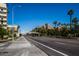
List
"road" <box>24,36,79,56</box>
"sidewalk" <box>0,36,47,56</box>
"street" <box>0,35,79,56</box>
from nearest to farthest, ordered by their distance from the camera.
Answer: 1. "sidewalk" <box>0,36,47,56</box>
2. "street" <box>0,35,79,56</box>
3. "road" <box>24,36,79,56</box>

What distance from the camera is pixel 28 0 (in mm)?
30672

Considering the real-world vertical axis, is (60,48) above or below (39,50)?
below

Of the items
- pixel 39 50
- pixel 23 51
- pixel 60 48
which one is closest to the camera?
pixel 23 51

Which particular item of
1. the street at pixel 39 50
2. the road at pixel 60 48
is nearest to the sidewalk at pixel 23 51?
the street at pixel 39 50

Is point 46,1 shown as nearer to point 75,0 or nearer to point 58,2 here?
point 58,2

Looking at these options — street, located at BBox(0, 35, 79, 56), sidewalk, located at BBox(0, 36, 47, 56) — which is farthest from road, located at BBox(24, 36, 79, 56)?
sidewalk, located at BBox(0, 36, 47, 56)

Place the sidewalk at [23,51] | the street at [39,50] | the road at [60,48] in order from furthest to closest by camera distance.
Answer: the road at [60,48] < the street at [39,50] < the sidewalk at [23,51]

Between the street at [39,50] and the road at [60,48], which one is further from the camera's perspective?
the road at [60,48]

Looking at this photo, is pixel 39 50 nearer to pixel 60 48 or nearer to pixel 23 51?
pixel 23 51

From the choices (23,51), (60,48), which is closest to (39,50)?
(23,51)

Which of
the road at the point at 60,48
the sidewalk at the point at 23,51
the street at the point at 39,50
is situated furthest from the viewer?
the road at the point at 60,48

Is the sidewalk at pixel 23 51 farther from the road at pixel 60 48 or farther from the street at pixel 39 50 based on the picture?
the road at pixel 60 48

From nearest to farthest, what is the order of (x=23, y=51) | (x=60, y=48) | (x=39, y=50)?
(x=23, y=51) < (x=39, y=50) < (x=60, y=48)

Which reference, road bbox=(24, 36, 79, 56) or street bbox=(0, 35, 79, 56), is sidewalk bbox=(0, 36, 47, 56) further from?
road bbox=(24, 36, 79, 56)
